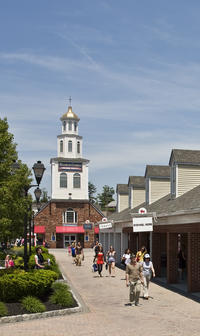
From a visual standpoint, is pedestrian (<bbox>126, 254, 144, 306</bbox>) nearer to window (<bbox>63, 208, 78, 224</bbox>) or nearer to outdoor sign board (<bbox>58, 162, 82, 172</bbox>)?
window (<bbox>63, 208, 78, 224</bbox>)

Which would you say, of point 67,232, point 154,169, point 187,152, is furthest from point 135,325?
point 67,232

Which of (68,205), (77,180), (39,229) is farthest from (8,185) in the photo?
(77,180)

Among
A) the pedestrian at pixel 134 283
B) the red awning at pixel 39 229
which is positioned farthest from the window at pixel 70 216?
the pedestrian at pixel 134 283

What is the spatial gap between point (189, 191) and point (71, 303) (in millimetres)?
12903

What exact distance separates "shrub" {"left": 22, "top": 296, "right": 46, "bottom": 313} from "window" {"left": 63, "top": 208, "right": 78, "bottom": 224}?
54000mm

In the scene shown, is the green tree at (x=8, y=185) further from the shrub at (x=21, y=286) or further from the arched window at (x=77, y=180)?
the arched window at (x=77, y=180)

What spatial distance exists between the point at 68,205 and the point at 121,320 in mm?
55571

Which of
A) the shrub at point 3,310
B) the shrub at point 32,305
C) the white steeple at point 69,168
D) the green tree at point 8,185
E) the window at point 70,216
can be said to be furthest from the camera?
the white steeple at point 69,168

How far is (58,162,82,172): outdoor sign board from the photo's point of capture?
68.3 m

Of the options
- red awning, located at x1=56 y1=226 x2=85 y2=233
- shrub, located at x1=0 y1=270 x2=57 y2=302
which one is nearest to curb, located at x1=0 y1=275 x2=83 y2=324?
shrub, located at x1=0 y1=270 x2=57 y2=302

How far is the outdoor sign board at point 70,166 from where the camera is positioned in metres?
68.3

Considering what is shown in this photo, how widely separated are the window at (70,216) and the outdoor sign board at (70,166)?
5699 millimetres

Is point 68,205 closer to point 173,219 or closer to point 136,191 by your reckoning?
point 136,191

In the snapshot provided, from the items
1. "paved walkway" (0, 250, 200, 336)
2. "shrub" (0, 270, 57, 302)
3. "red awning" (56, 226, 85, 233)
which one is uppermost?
"shrub" (0, 270, 57, 302)
